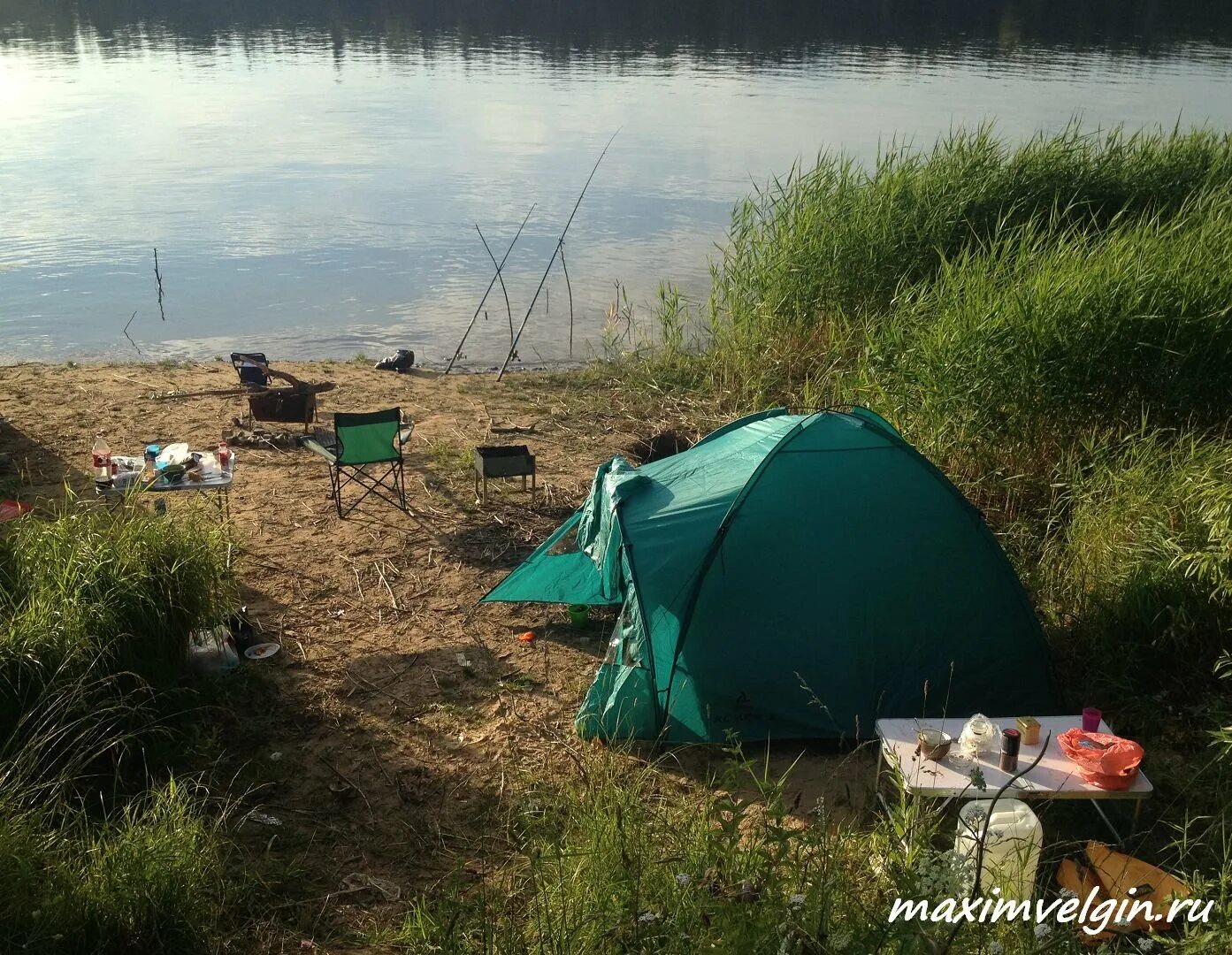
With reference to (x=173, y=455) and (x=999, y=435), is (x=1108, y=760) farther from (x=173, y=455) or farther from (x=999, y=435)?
(x=173, y=455)

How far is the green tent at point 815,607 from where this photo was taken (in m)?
5.12

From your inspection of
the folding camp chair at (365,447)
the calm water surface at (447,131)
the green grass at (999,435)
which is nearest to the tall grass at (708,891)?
the green grass at (999,435)

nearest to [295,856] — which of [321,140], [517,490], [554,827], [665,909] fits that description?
[554,827]

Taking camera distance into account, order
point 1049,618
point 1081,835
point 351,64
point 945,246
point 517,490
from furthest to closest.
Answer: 1. point 351,64
2. point 945,246
3. point 517,490
4. point 1049,618
5. point 1081,835

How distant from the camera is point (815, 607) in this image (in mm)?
5125

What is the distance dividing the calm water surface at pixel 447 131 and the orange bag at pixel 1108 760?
29.6 feet

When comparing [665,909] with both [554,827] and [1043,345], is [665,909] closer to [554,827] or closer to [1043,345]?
[554,827]

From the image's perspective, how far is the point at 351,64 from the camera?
112 ft

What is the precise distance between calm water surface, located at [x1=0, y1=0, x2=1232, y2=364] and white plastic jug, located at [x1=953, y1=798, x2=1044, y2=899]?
30.2ft

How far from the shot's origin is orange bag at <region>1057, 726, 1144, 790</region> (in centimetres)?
416

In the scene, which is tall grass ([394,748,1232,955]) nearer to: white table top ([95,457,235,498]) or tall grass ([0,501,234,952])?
tall grass ([0,501,234,952])

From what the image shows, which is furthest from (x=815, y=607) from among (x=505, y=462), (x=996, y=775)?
(x=505, y=462)

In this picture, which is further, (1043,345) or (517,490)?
(517,490)

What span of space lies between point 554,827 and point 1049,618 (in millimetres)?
2906
